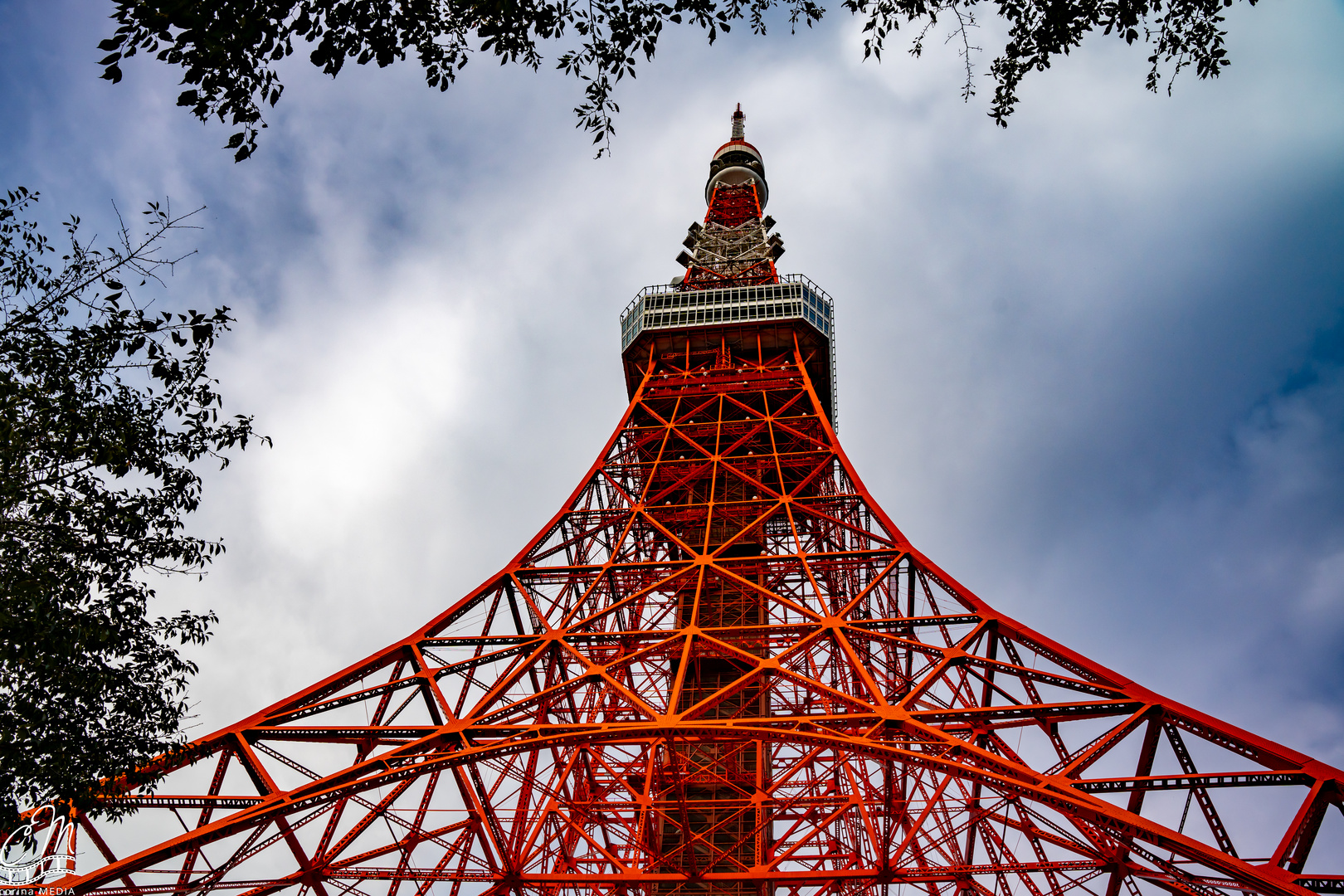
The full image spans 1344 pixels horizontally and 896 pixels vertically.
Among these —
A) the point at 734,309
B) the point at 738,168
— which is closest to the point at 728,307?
the point at 734,309

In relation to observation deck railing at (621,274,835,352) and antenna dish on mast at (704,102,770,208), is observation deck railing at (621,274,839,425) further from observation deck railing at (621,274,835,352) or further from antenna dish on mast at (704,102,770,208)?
antenna dish on mast at (704,102,770,208)

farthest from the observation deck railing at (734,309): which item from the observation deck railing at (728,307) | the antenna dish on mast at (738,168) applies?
the antenna dish on mast at (738,168)

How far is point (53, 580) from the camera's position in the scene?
22.5ft

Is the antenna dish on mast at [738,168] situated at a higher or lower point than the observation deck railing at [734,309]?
higher

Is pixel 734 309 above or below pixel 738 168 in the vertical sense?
below

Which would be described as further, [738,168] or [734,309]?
[738,168]

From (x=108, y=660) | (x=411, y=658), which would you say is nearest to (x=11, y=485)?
(x=108, y=660)

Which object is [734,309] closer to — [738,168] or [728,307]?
[728,307]

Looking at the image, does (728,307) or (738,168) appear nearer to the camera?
(728,307)

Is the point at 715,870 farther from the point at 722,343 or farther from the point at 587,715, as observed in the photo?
the point at 722,343

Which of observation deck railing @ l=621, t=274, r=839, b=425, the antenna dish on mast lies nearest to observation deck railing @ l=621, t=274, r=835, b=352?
observation deck railing @ l=621, t=274, r=839, b=425

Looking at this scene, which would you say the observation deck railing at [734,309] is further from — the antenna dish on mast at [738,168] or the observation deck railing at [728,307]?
the antenna dish on mast at [738,168]

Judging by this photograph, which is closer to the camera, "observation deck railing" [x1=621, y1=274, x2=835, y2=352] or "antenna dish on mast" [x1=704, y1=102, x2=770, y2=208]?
"observation deck railing" [x1=621, y1=274, x2=835, y2=352]

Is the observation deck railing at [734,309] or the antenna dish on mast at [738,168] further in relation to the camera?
the antenna dish on mast at [738,168]
